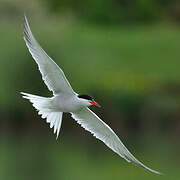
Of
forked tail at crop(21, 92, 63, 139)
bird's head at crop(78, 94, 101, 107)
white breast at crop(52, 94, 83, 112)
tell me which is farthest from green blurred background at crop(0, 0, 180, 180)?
bird's head at crop(78, 94, 101, 107)

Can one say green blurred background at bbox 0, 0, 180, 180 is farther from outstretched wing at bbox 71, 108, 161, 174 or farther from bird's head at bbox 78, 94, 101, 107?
bird's head at bbox 78, 94, 101, 107

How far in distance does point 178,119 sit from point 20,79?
3859mm

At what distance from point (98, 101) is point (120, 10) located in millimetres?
11586

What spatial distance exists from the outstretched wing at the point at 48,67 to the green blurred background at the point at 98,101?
6.34 metres

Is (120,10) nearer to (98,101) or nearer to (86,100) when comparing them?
(98,101)

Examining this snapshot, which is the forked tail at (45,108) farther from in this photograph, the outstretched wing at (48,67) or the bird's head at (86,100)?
the bird's head at (86,100)

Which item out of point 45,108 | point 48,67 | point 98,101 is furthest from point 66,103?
point 98,101

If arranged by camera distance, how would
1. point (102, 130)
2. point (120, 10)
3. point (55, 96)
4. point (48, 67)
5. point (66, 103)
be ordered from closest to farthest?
point (48, 67)
point (66, 103)
point (55, 96)
point (102, 130)
point (120, 10)

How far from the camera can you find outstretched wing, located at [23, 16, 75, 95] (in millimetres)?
9266

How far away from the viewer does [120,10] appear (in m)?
31.5

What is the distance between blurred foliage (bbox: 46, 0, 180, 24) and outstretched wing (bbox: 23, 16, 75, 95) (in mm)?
21061

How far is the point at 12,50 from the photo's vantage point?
72.3ft

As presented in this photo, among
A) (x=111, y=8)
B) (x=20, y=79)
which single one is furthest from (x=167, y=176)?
(x=111, y=8)

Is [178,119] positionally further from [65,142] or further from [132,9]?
[132,9]
